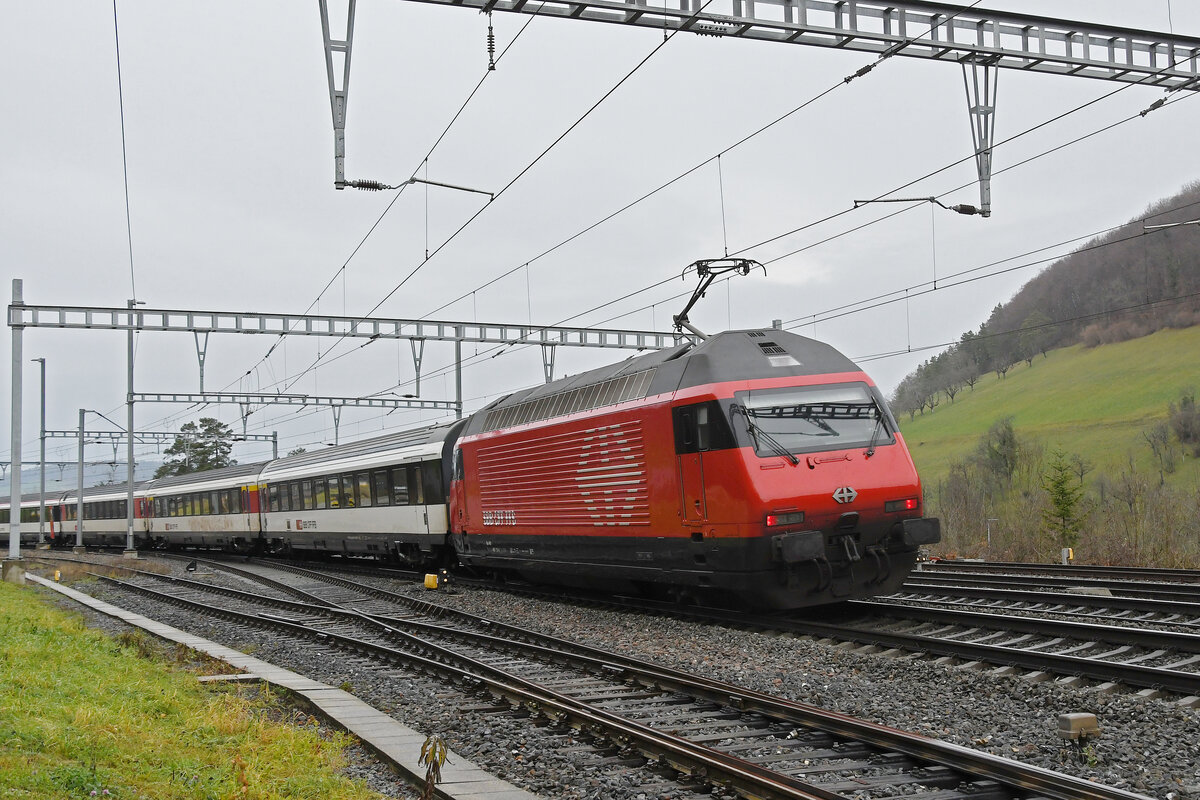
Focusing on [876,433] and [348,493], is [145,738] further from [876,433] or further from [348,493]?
[348,493]

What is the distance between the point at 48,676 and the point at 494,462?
10206mm

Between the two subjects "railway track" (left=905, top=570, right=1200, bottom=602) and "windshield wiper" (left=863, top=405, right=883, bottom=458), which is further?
"railway track" (left=905, top=570, right=1200, bottom=602)

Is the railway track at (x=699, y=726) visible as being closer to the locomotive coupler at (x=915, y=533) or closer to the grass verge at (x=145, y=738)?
the grass verge at (x=145, y=738)

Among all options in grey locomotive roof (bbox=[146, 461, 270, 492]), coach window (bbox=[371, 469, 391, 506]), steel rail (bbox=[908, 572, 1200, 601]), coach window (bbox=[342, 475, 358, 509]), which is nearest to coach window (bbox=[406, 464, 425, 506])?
coach window (bbox=[371, 469, 391, 506])

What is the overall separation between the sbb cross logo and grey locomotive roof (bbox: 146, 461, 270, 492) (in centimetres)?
2816

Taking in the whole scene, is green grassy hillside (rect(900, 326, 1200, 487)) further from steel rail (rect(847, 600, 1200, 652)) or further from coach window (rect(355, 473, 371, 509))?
steel rail (rect(847, 600, 1200, 652))

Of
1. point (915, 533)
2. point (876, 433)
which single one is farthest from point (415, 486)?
point (915, 533)

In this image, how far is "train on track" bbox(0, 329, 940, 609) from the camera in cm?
1220

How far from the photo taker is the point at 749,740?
7359 millimetres

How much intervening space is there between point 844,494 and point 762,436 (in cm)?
117

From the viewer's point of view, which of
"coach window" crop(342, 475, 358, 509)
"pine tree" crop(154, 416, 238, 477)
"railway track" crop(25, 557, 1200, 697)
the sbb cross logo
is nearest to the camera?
"railway track" crop(25, 557, 1200, 697)

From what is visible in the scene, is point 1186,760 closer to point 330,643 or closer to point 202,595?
point 330,643

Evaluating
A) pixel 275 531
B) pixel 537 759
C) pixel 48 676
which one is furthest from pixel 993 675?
pixel 275 531

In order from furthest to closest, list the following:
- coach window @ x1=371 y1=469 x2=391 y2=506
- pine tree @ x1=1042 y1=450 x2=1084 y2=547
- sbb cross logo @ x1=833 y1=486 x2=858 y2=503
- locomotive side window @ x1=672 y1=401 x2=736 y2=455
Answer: pine tree @ x1=1042 y1=450 x2=1084 y2=547 < coach window @ x1=371 y1=469 x2=391 y2=506 < locomotive side window @ x1=672 y1=401 x2=736 y2=455 < sbb cross logo @ x1=833 y1=486 x2=858 y2=503
